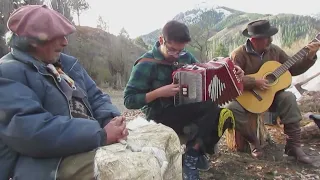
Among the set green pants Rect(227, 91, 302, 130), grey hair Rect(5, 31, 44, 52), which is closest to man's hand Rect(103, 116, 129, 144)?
grey hair Rect(5, 31, 44, 52)

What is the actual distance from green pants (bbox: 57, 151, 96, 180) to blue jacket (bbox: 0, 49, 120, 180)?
0.03 m

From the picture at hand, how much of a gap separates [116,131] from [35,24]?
746 mm

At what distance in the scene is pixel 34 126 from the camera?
180cm

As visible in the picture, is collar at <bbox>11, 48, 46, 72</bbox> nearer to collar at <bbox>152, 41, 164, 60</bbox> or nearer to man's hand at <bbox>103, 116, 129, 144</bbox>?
man's hand at <bbox>103, 116, 129, 144</bbox>

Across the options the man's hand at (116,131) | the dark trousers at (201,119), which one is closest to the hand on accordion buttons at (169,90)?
the dark trousers at (201,119)

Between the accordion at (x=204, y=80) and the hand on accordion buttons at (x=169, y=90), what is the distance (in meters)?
0.04

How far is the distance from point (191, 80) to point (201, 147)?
598 millimetres

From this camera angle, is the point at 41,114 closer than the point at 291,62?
Yes

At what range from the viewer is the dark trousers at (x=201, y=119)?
3191mm

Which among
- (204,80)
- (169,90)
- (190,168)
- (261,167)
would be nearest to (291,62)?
(261,167)

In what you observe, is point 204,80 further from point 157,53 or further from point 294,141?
point 294,141

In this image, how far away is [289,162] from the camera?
153 inches

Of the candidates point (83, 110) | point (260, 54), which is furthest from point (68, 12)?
point (83, 110)

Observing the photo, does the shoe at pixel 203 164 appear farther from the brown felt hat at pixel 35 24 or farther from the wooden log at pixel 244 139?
the brown felt hat at pixel 35 24
